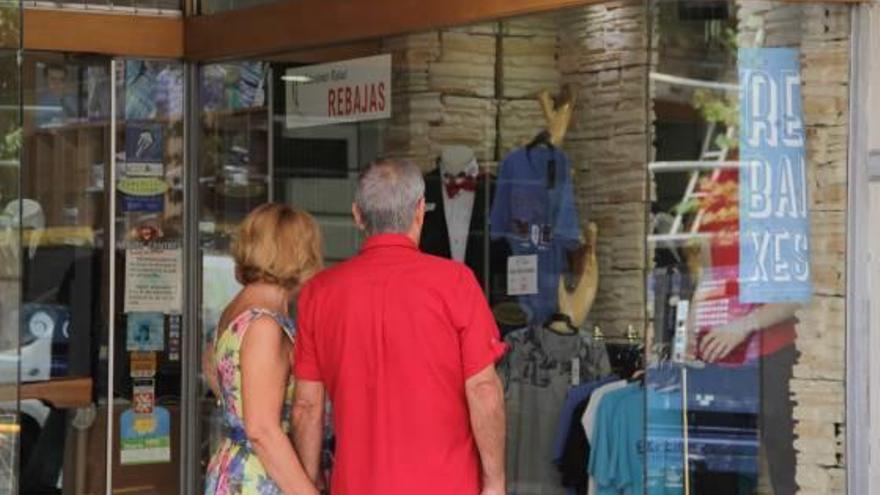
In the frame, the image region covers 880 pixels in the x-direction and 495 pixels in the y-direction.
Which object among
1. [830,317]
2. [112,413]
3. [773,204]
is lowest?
[112,413]

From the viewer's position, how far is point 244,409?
13.8ft

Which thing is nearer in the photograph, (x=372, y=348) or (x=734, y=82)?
(x=372, y=348)

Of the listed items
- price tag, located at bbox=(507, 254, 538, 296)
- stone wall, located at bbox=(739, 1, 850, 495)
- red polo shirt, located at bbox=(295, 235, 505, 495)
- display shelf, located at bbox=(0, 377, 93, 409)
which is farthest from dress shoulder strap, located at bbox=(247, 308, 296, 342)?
display shelf, located at bbox=(0, 377, 93, 409)

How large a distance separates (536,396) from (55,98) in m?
2.49

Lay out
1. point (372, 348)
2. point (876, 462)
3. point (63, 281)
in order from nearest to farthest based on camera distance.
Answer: point (372, 348)
point (876, 462)
point (63, 281)

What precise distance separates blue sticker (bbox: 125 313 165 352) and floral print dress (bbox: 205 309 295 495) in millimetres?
3255

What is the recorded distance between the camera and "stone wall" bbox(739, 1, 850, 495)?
5742 millimetres

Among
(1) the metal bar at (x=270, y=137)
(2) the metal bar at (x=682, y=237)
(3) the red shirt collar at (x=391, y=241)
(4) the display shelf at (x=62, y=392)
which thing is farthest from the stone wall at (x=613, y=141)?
(4) the display shelf at (x=62, y=392)

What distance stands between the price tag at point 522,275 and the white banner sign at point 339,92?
83 cm

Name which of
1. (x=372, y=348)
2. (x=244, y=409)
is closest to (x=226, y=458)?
(x=244, y=409)

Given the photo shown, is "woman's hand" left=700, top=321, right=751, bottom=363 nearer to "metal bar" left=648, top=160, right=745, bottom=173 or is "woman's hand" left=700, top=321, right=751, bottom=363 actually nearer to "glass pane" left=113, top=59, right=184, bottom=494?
"metal bar" left=648, top=160, right=745, bottom=173

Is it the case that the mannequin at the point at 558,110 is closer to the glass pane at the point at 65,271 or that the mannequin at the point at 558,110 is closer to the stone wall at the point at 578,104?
the stone wall at the point at 578,104

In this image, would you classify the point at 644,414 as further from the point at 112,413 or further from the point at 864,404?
Result: the point at 112,413

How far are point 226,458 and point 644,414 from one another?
1.99m
